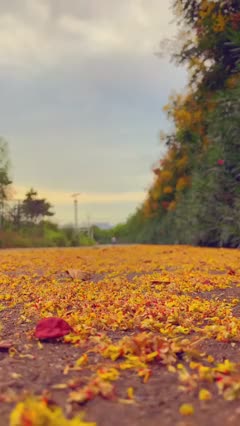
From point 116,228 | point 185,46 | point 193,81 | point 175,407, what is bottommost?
point 175,407

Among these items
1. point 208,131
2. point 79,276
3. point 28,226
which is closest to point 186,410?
point 79,276

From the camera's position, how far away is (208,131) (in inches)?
427

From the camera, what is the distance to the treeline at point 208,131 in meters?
9.41

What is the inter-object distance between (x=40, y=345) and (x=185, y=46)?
35.9ft

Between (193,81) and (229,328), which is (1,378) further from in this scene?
(193,81)

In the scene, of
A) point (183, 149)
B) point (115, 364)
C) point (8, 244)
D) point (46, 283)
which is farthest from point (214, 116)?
point (115, 364)

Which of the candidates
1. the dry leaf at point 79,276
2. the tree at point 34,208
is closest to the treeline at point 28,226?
the tree at point 34,208

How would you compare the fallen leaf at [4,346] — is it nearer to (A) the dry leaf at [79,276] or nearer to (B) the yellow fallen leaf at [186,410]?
(B) the yellow fallen leaf at [186,410]

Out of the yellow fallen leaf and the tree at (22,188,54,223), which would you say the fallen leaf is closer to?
the yellow fallen leaf

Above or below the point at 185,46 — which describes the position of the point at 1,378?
below

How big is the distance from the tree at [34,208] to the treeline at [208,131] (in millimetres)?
7142

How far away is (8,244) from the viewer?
1515 centimetres

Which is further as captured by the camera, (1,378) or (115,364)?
(115,364)

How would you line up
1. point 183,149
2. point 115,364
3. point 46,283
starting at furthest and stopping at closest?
1. point 183,149
2. point 46,283
3. point 115,364
